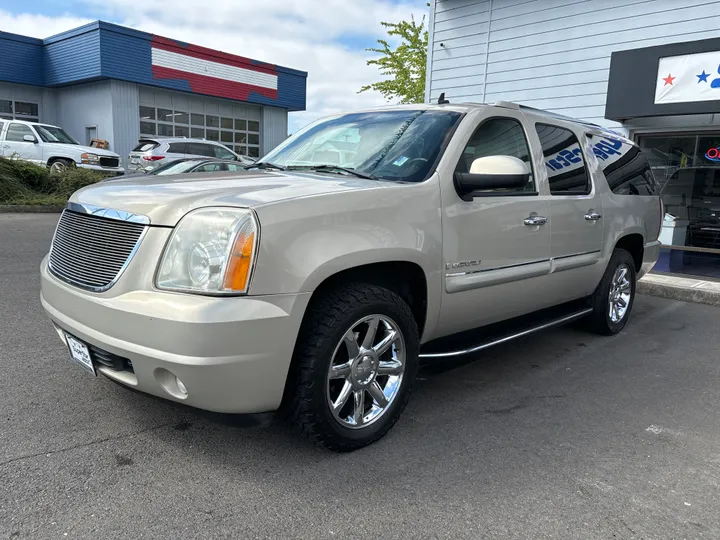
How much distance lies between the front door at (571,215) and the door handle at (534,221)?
0.15 m

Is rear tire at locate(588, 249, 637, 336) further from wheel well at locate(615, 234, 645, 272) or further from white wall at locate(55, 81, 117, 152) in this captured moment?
white wall at locate(55, 81, 117, 152)

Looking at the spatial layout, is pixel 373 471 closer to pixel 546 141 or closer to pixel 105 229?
pixel 105 229

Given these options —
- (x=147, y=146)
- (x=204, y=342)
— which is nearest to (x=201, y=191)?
(x=204, y=342)

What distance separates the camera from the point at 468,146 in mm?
3490

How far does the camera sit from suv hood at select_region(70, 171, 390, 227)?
8.23 feet

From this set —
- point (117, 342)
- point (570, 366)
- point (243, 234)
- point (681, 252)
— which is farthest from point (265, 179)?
point (681, 252)

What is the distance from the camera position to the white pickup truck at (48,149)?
15039 millimetres

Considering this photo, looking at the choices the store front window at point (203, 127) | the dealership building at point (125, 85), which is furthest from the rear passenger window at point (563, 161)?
the store front window at point (203, 127)

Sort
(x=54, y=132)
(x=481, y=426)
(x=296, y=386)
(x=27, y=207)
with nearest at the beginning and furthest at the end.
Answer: (x=296, y=386) < (x=481, y=426) < (x=27, y=207) < (x=54, y=132)

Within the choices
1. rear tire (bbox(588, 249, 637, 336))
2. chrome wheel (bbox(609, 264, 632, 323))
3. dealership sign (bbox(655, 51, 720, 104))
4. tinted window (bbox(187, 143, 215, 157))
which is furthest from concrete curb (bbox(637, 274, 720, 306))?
tinted window (bbox(187, 143, 215, 157))

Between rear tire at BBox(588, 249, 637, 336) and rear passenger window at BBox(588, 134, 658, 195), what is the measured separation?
613 millimetres

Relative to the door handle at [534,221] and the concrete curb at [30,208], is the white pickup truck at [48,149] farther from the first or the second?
the door handle at [534,221]

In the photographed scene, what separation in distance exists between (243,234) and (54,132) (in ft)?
54.1

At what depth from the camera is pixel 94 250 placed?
9.00ft
